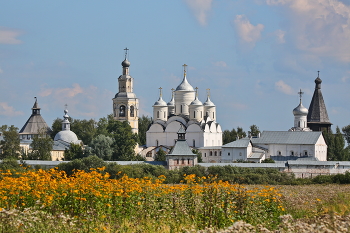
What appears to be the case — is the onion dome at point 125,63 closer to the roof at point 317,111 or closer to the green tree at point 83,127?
the green tree at point 83,127

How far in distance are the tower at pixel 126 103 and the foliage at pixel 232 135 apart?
9.80 metres

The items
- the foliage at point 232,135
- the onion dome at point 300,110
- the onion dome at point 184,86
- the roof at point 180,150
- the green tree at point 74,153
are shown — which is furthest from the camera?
the foliage at point 232,135

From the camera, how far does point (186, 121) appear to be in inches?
2512

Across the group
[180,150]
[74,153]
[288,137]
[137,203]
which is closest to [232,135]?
[288,137]

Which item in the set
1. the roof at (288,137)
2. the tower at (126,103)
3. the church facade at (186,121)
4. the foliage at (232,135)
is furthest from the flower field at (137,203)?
the foliage at (232,135)

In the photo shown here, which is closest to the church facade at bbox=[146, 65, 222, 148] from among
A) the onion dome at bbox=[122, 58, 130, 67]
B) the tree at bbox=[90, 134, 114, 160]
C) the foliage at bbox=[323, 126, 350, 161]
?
the onion dome at bbox=[122, 58, 130, 67]

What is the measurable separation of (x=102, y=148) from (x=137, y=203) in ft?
131

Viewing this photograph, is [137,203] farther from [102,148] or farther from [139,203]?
[102,148]

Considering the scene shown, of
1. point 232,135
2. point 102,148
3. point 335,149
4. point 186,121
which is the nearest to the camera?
point 102,148

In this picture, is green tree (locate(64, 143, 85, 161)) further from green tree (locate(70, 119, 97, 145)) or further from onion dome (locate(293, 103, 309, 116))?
green tree (locate(70, 119, 97, 145))

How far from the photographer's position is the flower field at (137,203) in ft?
39.2

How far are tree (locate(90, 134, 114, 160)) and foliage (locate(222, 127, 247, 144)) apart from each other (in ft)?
74.7

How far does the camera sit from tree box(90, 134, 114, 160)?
52.1 metres

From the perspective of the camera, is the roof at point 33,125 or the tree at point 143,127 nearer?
→ the tree at point 143,127
